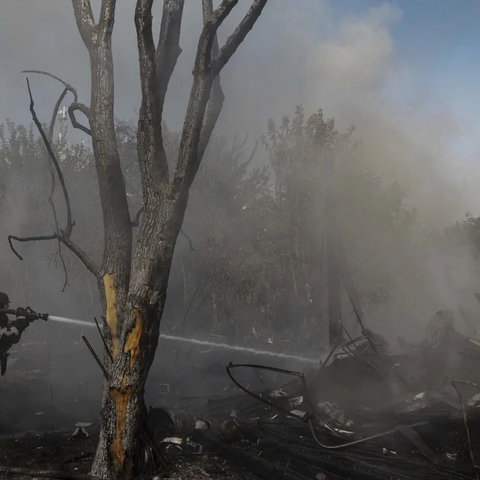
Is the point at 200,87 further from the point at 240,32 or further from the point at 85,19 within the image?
the point at 85,19

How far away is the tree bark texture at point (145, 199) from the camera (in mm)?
4332

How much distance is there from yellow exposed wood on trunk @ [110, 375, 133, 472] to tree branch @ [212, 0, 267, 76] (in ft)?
10.2

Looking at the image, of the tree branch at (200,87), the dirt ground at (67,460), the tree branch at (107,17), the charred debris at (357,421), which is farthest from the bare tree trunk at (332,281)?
the tree branch at (107,17)

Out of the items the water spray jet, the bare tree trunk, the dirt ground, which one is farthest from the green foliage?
the dirt ground

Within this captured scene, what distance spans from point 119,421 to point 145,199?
82.1 inches

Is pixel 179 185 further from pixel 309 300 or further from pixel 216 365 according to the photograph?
pixel 309 300

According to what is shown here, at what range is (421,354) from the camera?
8773 mm

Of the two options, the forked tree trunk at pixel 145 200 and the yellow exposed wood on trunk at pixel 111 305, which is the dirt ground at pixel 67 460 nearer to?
the forked tree trunk at pixel 145 200

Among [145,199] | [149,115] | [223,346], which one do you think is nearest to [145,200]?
[145,199]

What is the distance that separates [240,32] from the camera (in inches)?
185

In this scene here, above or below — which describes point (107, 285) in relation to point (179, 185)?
below

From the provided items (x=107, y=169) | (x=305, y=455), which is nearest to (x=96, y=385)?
(x=305, y=455)

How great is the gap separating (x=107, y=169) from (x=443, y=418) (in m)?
5.11

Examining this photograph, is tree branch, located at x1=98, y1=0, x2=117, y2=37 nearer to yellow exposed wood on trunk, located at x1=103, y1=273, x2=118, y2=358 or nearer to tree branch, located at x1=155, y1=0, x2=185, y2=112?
tree branch, located at x1=155, y1=0, x2=185, y2=112
